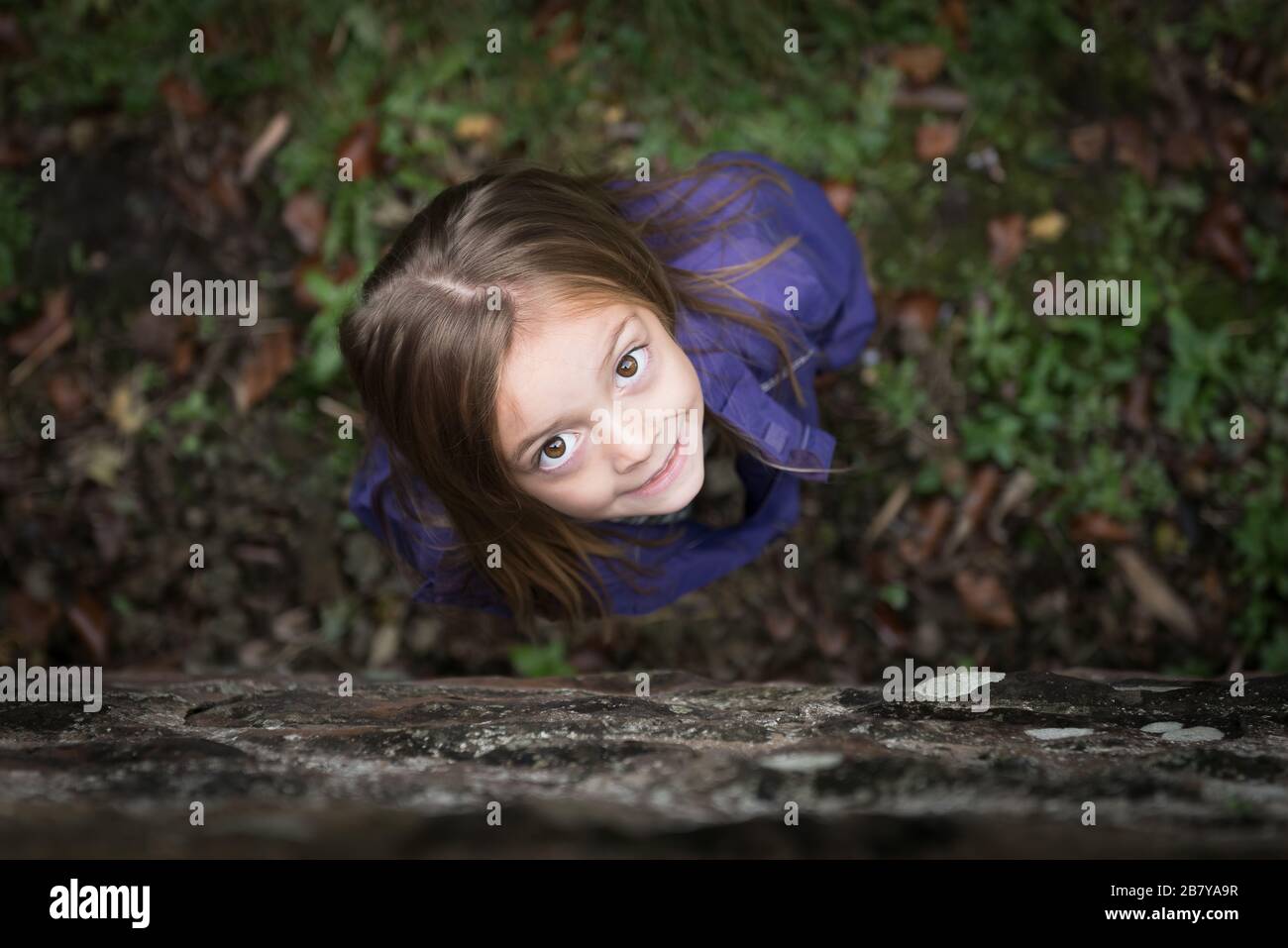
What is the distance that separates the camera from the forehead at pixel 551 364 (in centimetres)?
191

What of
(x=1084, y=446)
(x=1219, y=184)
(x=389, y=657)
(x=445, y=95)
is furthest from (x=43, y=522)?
(x=1219, y=184)

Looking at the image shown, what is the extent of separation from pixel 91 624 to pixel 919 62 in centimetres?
339

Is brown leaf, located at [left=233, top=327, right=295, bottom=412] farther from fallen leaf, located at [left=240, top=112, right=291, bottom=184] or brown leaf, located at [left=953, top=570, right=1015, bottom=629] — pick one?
brown leaf, located at [left=953, top=570, right=1015, bottom=629]

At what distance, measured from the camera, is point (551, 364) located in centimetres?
193

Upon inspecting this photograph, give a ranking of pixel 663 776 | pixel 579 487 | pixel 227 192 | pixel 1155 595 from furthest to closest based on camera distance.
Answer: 1. pixel 227 192
2. pixel 1155 595
3. pixel 579 487
4. pixel 663 776

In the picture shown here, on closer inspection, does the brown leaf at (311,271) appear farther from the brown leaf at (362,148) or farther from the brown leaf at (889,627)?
the brown leaf at (889,627)

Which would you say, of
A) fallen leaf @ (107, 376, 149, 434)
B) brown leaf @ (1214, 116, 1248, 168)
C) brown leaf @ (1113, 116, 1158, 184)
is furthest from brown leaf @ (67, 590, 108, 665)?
brown leaf @ (1214, 116, 1248, 168)

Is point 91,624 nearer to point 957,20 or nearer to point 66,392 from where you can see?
point 66,392

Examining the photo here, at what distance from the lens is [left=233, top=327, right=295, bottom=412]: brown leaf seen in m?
3.50

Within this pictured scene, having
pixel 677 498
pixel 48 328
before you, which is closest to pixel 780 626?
pixel 677 498

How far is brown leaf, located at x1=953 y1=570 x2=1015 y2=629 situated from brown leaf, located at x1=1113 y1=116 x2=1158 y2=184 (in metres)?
1.43

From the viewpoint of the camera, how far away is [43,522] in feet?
11.5

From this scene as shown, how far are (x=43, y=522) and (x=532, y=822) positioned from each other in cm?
289
